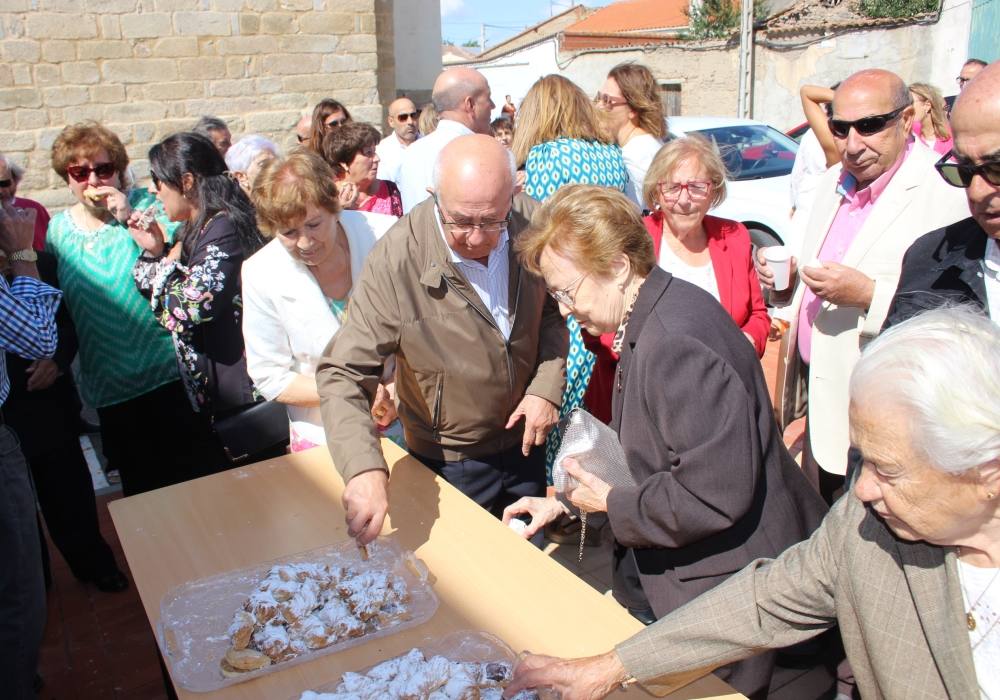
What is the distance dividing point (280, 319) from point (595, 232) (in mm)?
1294

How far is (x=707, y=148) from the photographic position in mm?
3232

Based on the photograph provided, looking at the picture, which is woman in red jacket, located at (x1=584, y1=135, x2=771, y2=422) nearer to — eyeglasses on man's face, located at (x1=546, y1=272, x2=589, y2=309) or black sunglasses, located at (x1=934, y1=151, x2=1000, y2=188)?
eyeglasses on man's face, located at (x1=546, y1=272, x2=589, y2=309)

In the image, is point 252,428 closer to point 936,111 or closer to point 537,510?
point 537,510

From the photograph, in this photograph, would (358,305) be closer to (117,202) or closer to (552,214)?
(552,214)

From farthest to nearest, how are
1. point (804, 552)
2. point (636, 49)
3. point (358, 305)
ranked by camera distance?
1. point (636, 49)
2. point (358, 305)
3. point (804, 552)

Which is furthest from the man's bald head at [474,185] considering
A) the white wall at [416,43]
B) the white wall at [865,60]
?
the white wall at [865,60]

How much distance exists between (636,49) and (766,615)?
22.4 metres

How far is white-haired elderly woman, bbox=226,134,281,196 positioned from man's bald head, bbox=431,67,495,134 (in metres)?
0.95

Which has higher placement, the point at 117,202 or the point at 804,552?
the point at 117,202

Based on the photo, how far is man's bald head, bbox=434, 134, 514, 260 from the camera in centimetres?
228

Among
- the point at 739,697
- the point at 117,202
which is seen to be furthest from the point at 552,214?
the point at 117,202

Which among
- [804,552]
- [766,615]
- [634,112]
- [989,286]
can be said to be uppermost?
[634,112]

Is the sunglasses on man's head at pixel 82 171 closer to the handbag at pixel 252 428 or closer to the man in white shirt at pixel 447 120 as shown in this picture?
the handbag at pixel 252 428

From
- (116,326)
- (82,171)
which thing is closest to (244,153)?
(82,171)
